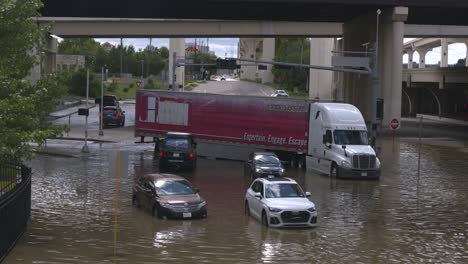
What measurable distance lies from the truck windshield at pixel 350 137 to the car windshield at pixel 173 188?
1413 centimetres

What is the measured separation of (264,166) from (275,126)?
24.7ft

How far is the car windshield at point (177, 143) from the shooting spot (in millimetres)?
37875

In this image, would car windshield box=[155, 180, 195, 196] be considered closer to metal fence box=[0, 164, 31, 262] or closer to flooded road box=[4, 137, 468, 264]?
flooded road box=[4, 137, 468, 264]

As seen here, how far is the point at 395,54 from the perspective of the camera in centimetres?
6456

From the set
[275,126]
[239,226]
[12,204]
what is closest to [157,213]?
[239,226]

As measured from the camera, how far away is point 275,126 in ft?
135

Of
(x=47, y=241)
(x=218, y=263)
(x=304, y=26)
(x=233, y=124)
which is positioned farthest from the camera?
(x=304, y=26)

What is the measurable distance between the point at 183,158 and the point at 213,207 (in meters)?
12.0

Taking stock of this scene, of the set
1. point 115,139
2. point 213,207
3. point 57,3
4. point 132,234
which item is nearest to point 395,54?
point 115,139

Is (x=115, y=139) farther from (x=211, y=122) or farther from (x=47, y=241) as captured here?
(x=47, y=241)

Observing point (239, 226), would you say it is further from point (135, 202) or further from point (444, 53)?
point (444, 53)

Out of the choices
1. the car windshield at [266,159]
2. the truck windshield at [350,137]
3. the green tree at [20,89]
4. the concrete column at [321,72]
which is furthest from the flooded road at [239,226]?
the concrete column at [321,72]

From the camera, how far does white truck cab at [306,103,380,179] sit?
3519cm

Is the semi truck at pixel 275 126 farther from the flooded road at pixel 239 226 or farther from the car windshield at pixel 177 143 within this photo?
the car windshield at pixel 177 143
